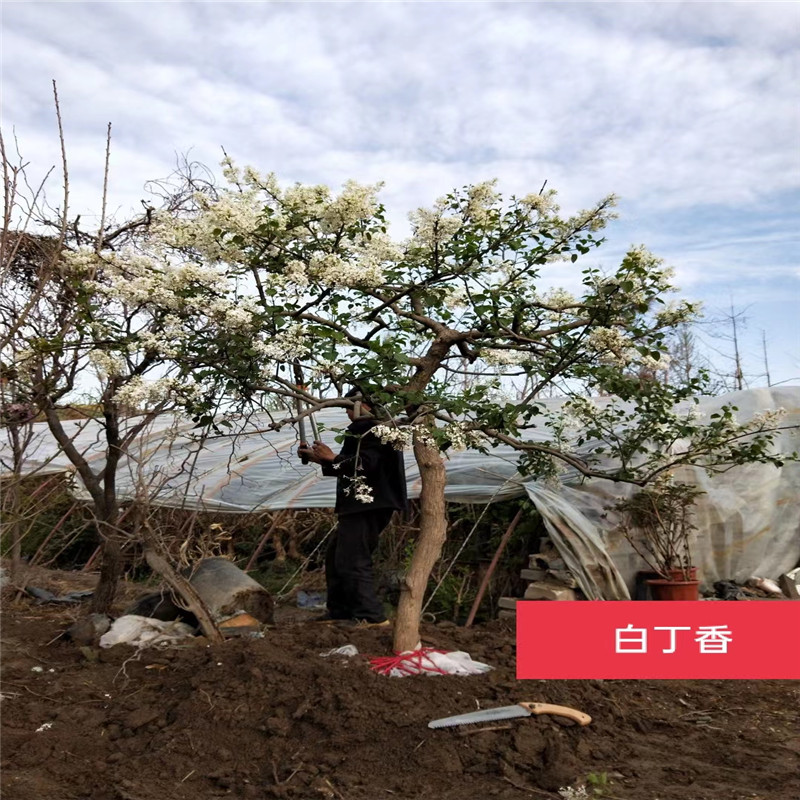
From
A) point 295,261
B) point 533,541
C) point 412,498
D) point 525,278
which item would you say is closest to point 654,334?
point 525,278

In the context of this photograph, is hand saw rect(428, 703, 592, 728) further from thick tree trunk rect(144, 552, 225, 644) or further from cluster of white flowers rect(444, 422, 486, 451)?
thick tree trunk rect(144, 552, 225, 644)

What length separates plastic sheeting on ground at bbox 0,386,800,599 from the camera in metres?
6.92

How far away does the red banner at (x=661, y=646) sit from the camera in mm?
4836

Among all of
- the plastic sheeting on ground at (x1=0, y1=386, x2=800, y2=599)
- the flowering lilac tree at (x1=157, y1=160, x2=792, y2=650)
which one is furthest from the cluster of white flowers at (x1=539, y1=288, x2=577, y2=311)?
the plastic sheeting on ground at (x1=0, y1=386, x2=800, y2=599)

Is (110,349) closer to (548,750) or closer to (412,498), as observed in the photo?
(548,750)

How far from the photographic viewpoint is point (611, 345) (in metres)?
3.92

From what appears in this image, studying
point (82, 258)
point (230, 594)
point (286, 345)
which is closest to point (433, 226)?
point (286, 345)

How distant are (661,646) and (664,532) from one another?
205cm

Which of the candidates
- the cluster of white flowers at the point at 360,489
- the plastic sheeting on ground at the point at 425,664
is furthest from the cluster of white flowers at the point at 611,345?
the plastic sheeting on ground at the point at 425,664

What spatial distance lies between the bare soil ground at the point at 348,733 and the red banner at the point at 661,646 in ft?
0.31

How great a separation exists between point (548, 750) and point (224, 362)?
2.32 metres

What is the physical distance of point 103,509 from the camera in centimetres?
612

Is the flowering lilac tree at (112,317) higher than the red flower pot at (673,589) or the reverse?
higher

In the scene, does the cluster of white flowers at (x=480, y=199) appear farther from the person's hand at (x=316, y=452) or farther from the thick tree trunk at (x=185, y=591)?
the thick tree trunk at (x=185, y=591)
